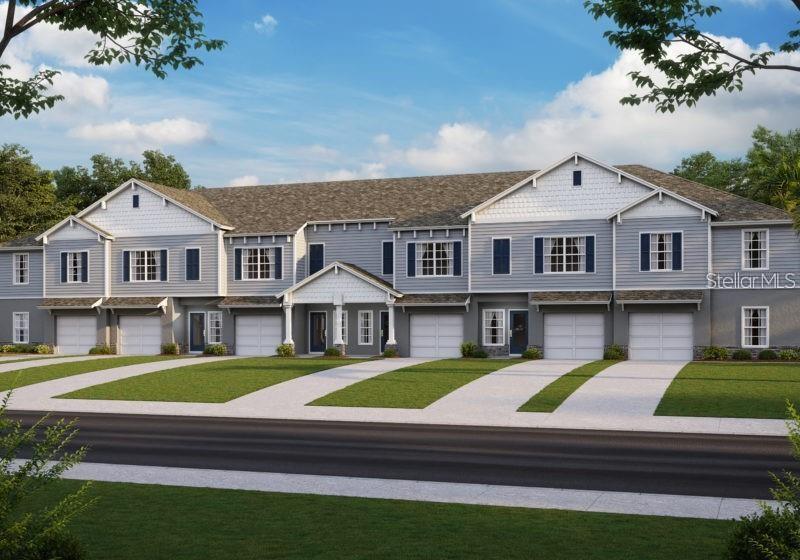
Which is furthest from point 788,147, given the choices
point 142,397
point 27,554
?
point 27,554

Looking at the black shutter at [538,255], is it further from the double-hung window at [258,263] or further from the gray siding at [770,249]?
the double-hung window at [258,263]

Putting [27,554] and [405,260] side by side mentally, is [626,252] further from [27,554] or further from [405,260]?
[27,554]

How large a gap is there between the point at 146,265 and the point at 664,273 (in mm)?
27150

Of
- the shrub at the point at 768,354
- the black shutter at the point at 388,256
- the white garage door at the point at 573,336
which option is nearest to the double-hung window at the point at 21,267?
the black shutter at the point at 388,256

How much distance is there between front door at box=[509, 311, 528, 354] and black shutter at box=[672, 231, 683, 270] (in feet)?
24.2

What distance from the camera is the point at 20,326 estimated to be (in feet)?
172

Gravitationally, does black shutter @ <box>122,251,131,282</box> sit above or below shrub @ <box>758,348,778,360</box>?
above

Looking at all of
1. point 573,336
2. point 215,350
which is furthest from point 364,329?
point 573,336

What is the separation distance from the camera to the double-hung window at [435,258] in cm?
4531

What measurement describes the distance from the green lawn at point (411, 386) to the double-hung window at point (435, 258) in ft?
21.4

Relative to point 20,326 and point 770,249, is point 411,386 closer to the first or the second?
point 770,249

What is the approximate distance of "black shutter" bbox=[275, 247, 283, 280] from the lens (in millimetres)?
48131

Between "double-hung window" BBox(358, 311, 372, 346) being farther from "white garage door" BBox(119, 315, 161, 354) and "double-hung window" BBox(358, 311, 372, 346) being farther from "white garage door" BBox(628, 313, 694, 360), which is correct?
"white garage door" BBox(628, 313, 694, 360)

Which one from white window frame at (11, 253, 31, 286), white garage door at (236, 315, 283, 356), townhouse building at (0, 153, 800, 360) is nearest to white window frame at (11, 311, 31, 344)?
townhouse building at (0, 153, 800, 360)
